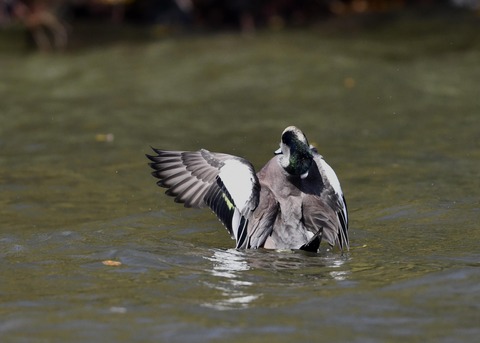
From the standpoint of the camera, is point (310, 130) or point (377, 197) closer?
point (377, 197)

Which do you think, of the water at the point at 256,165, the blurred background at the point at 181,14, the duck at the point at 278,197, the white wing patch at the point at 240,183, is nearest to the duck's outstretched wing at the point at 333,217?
the duck at the point at 278,197

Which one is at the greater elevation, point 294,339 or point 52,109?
point 52,109

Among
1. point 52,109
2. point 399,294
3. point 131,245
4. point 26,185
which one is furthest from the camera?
point 52,109

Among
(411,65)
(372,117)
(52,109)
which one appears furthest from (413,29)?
(52,109)

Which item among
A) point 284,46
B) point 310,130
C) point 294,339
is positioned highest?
point 284,46

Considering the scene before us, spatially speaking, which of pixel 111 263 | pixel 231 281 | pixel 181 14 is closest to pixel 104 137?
pixel 111 263

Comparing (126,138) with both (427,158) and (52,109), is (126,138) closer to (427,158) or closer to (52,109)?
(52,109)

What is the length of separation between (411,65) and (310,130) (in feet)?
10.3

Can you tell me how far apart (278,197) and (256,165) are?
240 centimetres

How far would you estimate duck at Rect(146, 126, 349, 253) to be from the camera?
6820 mm

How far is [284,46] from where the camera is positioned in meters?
14.2

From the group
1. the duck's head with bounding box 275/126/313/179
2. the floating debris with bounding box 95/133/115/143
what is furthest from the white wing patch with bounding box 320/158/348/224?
the floating debris with bounding box 95/133/115/143

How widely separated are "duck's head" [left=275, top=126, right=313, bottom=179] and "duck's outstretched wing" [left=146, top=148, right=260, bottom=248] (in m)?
0.26

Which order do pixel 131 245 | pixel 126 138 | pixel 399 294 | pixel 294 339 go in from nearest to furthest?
pixel 294 339 < pixel 399 294 < pixel 131 245 < pixel 126 138
